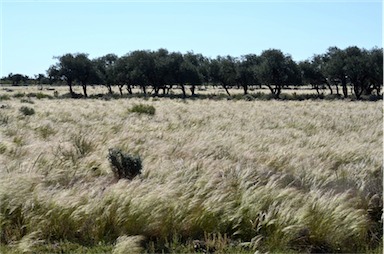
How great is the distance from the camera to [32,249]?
449cm

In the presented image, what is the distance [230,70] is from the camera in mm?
67875

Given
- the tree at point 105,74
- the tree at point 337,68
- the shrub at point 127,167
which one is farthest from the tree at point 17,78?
the shrub at point 127,167

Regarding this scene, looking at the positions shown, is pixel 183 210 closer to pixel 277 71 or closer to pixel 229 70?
pixel 277 71

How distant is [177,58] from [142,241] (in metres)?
62.1

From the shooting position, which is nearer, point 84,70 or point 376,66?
point 376,66

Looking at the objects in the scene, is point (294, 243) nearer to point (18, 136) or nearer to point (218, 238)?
point (218, 238)

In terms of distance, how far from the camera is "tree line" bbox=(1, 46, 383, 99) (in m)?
56.2

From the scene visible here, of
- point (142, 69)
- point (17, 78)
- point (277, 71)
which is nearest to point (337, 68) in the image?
point (277, 71)

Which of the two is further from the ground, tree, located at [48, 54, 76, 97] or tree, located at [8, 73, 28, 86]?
tree, located at [8, 73, 28, 86]

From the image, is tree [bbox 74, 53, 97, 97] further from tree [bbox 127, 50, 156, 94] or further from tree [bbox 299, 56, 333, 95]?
tree [bbox 299, 56, 333, 95]

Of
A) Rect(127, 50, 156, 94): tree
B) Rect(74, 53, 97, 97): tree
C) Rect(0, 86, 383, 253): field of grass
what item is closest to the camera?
Rect(0, 86, 383, 253): field of grass

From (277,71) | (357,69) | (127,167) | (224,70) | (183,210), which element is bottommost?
(183,210)

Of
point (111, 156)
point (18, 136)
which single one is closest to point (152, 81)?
point (18, 136)

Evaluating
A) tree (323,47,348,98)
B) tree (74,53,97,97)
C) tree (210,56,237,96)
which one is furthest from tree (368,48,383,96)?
tree (74,53,97,97)
